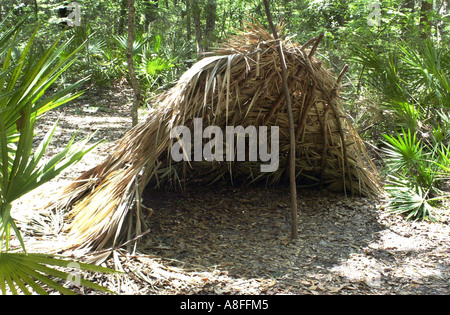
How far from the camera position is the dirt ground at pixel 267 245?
2.75 m

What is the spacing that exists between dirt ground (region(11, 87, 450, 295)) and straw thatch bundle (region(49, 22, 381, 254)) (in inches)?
7.5

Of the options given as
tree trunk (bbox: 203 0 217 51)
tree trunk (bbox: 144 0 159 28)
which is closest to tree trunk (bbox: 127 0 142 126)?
tree trunk (bbox: 203 0 217 51)

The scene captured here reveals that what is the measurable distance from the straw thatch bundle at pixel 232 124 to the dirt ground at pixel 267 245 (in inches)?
7.5

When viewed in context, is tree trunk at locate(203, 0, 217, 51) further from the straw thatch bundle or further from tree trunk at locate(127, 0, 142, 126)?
the straw thatch bundle

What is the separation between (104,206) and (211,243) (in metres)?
0.89

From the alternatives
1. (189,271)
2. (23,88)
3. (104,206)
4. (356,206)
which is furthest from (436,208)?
(23,88)

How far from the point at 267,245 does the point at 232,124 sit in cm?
124

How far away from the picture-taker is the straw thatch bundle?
3.27 meters

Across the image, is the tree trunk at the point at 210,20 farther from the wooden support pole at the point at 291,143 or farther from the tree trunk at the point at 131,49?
the wooden support pole at the point at 291,143

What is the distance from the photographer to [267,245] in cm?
343

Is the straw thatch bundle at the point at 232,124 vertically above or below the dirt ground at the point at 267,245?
above

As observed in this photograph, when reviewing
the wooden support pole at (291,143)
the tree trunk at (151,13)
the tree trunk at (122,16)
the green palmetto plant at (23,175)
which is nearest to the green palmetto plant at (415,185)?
the wooden support pole at (291,143)

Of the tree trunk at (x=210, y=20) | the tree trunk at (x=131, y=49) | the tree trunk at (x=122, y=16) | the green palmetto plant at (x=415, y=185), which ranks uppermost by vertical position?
the tree trunk at (x=122, y=16)

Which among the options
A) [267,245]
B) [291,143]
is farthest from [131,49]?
[267,245]
